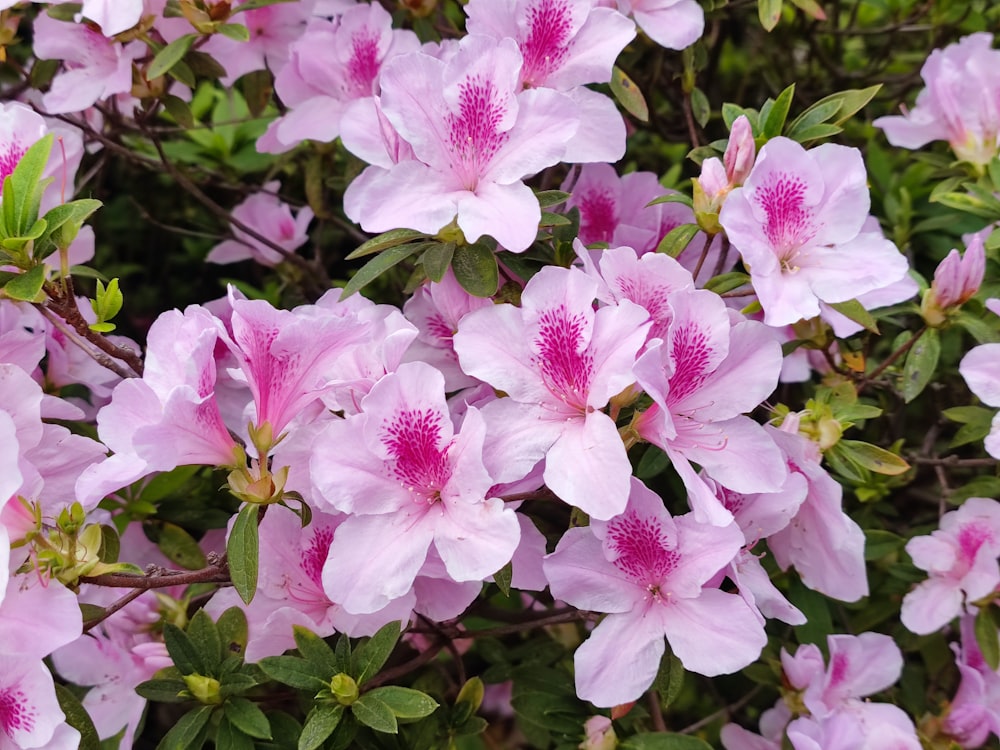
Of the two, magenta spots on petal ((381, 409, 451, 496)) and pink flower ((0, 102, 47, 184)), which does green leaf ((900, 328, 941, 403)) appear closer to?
magenta spots on petal ((381, 409, 451, 496))

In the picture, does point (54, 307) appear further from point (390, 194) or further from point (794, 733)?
point (794, 733)

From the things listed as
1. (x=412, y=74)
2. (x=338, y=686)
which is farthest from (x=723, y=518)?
(x=412, y=74)

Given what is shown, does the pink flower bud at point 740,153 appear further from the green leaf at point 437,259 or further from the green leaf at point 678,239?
the green leaf at point 437,259

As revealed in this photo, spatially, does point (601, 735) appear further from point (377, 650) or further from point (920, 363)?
point (920, 363)

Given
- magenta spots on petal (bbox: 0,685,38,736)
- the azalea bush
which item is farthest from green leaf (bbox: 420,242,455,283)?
magenta spots on petal (bbox: 0,685,38,736)

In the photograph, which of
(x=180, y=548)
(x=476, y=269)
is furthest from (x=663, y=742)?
(x=180, y=548)

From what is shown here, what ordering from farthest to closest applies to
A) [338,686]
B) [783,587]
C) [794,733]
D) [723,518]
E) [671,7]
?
[783,587] → [671,7] → [794,733] → [338,686] → [723,518]

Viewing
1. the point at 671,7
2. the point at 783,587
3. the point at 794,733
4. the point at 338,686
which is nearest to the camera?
the point at 338,686
